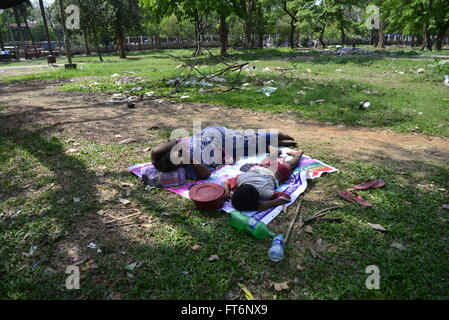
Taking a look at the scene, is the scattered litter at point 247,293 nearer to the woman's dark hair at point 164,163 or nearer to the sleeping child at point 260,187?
Result: the sleeping child at point 260,187

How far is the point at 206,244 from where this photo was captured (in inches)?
98.3

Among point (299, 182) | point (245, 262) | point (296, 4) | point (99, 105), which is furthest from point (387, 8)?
point (245, 262)

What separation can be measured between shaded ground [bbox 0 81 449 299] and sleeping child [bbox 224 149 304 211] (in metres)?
0.21

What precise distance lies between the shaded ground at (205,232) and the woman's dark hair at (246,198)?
22 centimetres

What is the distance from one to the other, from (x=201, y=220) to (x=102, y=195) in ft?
4.00

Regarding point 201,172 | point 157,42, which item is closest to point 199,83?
point 201,172

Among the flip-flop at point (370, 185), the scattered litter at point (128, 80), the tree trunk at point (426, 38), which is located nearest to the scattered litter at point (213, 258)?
the flip-flop at point (370, 185)

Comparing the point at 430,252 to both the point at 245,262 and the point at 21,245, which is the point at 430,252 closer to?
the point at 245,262

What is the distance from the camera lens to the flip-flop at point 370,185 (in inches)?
128

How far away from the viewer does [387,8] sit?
2111cm

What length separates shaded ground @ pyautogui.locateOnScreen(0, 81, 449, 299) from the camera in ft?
6.86

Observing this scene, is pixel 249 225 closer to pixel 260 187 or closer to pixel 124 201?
pixel 260 187

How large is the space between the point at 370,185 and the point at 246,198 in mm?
1477
